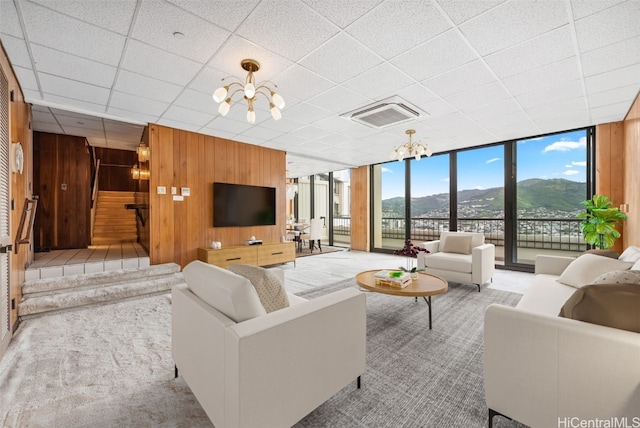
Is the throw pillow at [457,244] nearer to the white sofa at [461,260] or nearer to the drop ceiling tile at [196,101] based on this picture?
the white sofa at [461,260]

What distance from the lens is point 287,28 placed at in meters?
2.17

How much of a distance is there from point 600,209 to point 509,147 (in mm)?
1994

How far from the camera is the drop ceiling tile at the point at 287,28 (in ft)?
6.47

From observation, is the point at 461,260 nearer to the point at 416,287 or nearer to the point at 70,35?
the point at 416,287

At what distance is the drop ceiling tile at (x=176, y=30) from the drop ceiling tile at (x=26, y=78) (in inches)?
63.5

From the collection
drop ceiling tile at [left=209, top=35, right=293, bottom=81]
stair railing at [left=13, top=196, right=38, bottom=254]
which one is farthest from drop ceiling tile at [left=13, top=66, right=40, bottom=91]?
drop ceiling tile at [left=209, top=35, right=293, bottom=81]

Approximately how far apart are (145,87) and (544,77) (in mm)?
4562

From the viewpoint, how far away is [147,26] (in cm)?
214

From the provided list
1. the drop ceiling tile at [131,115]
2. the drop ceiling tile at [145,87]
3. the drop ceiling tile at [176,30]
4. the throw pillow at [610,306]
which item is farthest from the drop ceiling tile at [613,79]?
the drop ceiling tile at [131,115]

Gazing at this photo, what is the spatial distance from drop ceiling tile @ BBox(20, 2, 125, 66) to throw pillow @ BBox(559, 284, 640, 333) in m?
3.69

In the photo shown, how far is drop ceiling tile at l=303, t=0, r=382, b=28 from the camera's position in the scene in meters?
1.91

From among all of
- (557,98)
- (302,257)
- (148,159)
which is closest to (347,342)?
(557,98)

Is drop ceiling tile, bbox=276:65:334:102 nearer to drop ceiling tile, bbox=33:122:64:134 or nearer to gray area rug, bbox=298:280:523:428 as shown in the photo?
gray area rug, bbox=298:280:523:428

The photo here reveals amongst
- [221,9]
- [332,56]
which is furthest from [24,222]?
[332,56]
